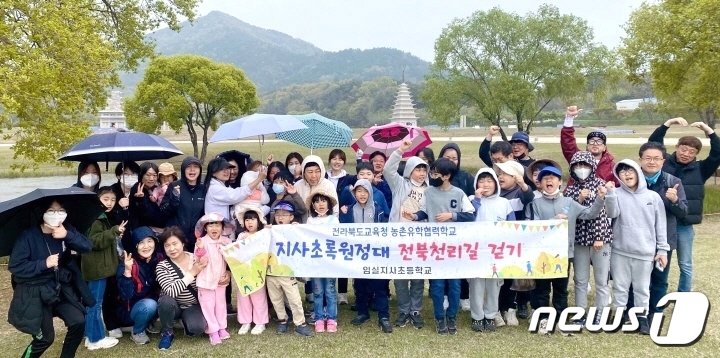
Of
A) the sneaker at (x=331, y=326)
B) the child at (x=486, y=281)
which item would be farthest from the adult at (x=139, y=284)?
the child at (x=486, y=281)

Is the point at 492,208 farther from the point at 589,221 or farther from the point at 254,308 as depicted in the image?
the point at 254,308

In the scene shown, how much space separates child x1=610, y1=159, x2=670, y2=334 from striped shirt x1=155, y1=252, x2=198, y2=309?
13.7 ft

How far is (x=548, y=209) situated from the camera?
492cm

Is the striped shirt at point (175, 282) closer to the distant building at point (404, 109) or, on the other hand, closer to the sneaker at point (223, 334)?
the sneaker at point (223, 334)

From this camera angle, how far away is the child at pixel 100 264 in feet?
15.1

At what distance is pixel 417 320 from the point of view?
5.14 meters

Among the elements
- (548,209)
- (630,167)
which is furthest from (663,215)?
(548,209)

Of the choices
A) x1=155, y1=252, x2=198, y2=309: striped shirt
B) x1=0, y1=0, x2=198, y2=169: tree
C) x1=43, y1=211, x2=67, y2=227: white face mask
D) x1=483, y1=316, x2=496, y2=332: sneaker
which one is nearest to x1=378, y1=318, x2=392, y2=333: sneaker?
x1=483, y1=316, x2=496, y2=332: sneaker

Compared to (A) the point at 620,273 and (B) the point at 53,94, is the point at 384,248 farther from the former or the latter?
(B) the point at 53,94

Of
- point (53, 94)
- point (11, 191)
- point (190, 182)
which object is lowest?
point (11, 191)

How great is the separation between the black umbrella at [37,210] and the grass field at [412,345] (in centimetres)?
131

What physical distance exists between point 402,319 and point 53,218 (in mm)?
3370

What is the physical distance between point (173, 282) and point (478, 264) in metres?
3.01

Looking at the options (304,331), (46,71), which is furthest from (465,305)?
(46,71)
